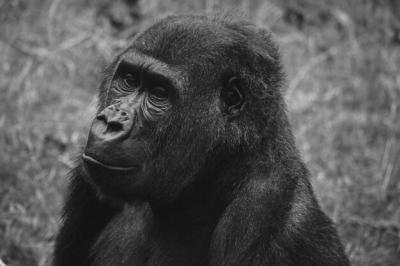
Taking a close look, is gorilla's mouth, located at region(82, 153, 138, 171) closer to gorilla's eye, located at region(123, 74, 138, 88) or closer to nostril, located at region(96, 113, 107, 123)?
nostril, located at region(96, 113, 107, 123)

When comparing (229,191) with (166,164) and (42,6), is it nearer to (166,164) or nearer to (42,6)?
(166,164)

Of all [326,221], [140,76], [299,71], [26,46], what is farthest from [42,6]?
[326,221]

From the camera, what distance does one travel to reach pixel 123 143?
3580mm

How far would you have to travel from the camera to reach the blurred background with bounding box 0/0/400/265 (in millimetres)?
5855

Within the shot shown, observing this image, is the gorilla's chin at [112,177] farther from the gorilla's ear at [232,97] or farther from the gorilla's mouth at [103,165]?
the gorilla's ear at [232,97]

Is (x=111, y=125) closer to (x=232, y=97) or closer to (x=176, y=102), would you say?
(x=176, y=102)

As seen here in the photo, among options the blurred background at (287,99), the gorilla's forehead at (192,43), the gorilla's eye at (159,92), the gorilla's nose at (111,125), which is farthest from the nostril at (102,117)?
the blurred background at (287,99)

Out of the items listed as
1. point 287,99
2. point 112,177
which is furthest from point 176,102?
point 287,99

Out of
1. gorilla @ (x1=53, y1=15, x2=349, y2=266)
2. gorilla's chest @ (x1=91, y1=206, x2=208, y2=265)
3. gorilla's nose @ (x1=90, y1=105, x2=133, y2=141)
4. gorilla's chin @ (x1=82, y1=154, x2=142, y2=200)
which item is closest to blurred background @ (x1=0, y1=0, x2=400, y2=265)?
gorilla @ (x1=53, y1=15, x2=349, y2=266)

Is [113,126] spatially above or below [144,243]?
above

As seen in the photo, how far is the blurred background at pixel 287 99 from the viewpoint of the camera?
5855mm

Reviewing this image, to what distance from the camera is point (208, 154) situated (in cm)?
384

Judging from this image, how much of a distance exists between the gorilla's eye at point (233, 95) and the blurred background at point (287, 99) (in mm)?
785

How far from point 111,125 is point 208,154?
64cm
